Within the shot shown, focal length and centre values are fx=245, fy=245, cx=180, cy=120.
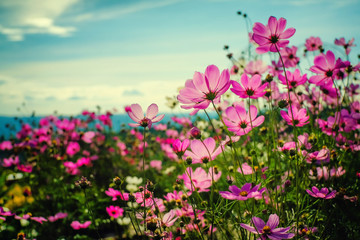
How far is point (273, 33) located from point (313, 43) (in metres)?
1.15

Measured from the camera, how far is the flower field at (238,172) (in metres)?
0.71

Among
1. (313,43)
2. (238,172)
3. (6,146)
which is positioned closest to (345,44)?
(313,43)

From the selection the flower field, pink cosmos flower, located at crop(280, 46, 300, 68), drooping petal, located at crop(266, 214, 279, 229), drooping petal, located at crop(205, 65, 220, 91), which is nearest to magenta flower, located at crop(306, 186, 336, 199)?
the flower field

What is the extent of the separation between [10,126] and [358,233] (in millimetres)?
4096

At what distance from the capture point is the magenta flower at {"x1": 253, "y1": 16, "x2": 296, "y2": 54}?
71 centimetres

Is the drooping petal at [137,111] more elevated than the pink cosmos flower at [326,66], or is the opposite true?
the pink cosmos flower at [326,66]

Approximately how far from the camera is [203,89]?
26.8 inches

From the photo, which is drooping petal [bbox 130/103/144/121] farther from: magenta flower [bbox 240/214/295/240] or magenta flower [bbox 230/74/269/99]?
magenta flower [bbox 240/214/295/240]

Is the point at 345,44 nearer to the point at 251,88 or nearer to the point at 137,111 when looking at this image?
the point at 251,88

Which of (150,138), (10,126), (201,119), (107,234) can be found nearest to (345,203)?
(107,234)

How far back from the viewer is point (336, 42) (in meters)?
1.73

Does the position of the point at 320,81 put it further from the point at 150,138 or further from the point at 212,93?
the point at 150,138

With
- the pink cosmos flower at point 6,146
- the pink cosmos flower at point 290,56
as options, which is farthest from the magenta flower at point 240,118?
the pink cosmos flower at point 6,146

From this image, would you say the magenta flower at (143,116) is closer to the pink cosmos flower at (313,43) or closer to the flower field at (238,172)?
the flower field at (238,172)
